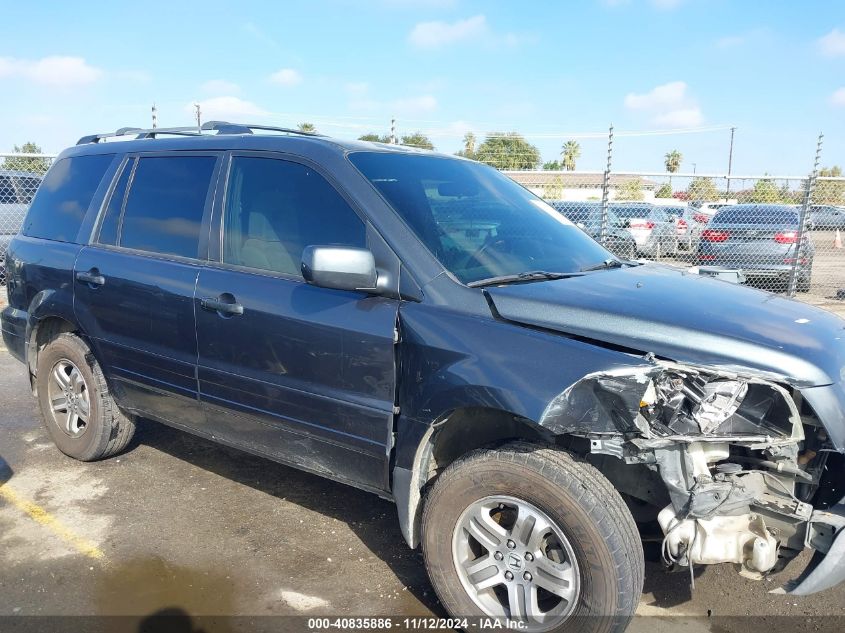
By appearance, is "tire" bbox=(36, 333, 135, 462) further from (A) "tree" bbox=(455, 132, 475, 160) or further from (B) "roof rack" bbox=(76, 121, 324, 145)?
(A) "tree" bbox=(455, 132, 475, 160)

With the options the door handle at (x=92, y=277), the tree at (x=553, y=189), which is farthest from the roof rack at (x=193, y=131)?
the tree at (x=553, y=189)

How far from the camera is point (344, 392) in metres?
3.07

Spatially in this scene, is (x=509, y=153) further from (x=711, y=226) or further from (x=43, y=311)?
(x=43, y=311)

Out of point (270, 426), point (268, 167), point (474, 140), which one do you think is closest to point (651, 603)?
point (270, 426)

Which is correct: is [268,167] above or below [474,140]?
below

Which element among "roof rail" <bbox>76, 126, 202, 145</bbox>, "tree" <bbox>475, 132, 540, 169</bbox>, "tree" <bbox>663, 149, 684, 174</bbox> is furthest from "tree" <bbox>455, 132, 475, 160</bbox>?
"tree" <bbox>663, 149, 684, 174</bbox>

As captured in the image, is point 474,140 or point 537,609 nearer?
point 537,609

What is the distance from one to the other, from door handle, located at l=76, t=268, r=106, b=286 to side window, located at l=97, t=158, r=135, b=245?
0.65 feet

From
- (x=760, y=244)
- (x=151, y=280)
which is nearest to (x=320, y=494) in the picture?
(x=151, y=280)

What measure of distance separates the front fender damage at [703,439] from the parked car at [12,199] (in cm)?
1037

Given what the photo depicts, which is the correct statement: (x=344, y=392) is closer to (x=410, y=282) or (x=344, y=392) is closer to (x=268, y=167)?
(x=410, y=282)

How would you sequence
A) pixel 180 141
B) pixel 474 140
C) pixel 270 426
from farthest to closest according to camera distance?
pixel 474 140 < pixel 180 141 < pixel 270 426

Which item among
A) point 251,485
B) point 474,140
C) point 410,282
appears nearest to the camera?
point 410,282

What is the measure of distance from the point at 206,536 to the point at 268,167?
195 centimetres
